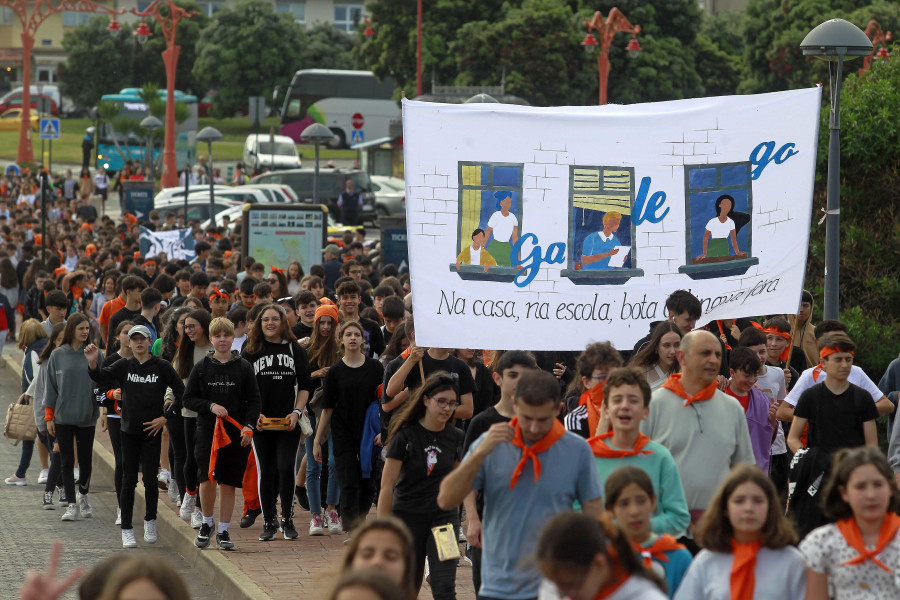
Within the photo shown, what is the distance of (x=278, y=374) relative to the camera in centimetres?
1030

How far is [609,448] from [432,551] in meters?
1.75

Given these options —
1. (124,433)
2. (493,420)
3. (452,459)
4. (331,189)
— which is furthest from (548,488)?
(331,189)

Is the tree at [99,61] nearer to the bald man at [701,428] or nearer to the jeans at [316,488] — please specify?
the jeans at [316,488]

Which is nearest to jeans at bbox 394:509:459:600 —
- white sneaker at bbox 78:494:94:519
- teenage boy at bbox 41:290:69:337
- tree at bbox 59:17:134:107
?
white sneaker at bbox 78:494:94:519

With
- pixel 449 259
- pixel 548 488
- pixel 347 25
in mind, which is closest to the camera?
pixel 548 488

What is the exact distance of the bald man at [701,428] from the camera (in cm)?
649

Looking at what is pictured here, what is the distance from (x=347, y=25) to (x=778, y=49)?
193 ft

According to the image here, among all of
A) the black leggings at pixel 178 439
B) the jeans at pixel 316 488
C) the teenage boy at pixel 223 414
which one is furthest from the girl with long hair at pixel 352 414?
the black leggings at pixel 178 439

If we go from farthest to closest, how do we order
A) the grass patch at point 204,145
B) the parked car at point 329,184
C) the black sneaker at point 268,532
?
the grass patch at point 204,145 < the parked car at point 329,184 < the black sneaker at point 268,532

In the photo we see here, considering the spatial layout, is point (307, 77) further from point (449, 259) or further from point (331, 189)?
point (449, 259)

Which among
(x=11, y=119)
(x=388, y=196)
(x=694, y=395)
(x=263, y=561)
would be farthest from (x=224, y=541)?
(x=11, y=119)

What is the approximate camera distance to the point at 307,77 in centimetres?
6525

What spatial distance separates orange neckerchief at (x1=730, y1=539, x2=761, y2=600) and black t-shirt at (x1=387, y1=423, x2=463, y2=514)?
2661 millimetres

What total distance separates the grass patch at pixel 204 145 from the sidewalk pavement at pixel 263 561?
55991mm
